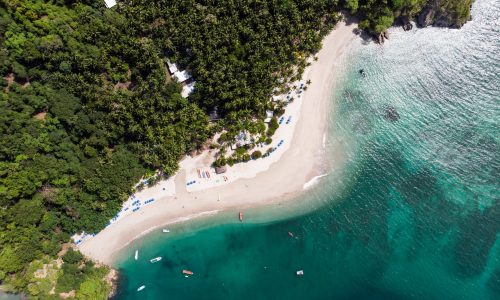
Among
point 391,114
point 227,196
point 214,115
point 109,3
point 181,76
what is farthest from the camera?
point 391,114

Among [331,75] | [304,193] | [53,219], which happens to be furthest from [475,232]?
[53,219]

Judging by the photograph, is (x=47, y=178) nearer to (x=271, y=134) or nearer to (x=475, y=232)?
(x=271, y=134)

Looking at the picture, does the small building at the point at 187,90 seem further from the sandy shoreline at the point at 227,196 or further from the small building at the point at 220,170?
the small building at the point at 220,170

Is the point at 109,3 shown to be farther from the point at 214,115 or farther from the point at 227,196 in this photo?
the point at 227,196

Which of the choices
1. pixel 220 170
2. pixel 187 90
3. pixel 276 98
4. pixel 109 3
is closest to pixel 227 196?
pixel 220 170

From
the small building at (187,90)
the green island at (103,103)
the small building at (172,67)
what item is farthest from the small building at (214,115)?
the small building at (172,67)
